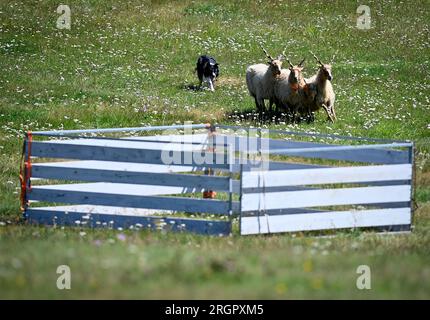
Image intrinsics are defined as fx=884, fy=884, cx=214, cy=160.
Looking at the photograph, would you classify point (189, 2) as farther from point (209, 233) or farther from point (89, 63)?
point (209, 233)

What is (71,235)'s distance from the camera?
1246 centimetres

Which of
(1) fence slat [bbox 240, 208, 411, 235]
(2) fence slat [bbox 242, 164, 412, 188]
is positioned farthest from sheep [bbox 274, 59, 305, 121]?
(1) fence slat [bbox 240, 208, 411, 235]

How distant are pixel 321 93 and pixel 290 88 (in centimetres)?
106

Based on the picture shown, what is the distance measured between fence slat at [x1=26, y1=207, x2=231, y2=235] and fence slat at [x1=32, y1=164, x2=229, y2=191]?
0.55 metres

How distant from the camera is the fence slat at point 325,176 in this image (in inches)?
518

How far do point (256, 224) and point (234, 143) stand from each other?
3.53 m

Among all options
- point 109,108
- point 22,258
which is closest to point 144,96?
point 109,108

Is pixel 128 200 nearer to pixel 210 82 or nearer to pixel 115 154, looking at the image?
pixel 115 154

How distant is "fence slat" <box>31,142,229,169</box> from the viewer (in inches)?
551

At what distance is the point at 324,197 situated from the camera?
44.7 feet

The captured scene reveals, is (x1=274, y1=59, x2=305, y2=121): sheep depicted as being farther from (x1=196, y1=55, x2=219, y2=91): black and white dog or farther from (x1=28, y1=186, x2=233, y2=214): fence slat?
(x1=28, y1=186, x2=233, y2=214): fence slat

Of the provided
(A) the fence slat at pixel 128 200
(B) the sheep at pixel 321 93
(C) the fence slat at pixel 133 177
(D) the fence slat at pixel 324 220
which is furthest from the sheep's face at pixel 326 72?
(C) the fence slat at pixel 133 177

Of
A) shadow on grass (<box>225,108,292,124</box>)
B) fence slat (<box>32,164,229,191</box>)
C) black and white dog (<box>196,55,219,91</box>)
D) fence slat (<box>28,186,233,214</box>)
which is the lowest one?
fence slat (<box>28,186,233,214</box>)

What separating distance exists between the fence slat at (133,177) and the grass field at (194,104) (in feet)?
3.08
